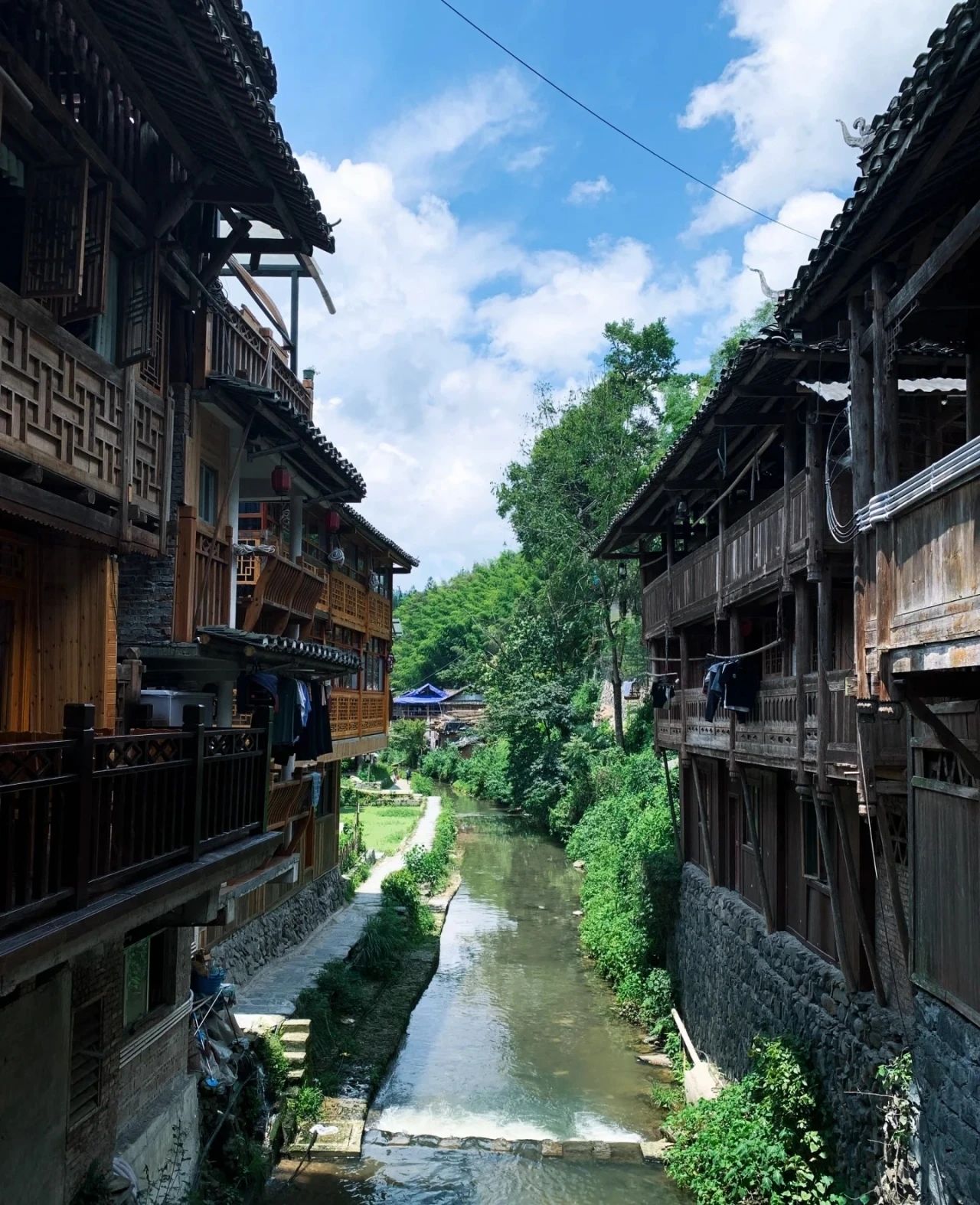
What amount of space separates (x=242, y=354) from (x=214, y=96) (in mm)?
5784

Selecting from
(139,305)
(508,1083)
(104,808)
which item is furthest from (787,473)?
(508,1083)

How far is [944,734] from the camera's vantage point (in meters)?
7.41

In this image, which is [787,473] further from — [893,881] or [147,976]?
[147,976]

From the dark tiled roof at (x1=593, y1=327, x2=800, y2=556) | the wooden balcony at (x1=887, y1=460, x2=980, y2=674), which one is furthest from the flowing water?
the dark tiled roof at (x1=593, y1=327, x2=800, y2=556)

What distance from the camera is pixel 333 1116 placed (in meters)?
14.9

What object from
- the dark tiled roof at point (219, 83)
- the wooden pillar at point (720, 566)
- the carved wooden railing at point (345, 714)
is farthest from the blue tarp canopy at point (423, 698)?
the dark tiled roof at point (219, 83)

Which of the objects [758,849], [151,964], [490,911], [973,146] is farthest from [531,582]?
[973,146]

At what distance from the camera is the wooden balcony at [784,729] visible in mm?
10102

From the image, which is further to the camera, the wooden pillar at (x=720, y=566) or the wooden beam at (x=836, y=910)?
the wooden pillar at (x=720, y=566)

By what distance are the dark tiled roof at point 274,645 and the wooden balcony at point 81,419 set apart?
2150 millimetres

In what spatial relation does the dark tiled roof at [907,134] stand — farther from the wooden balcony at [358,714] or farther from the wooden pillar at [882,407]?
the wooden balcony at [358,714]

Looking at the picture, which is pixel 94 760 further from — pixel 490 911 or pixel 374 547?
pixel 490 911

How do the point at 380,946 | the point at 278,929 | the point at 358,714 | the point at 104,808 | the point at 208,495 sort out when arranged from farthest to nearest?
the point at 358,714
the point at 380,946
the point at 278,929
the point at 208,495
the point at 104,808

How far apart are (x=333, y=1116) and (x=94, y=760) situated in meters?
10.9
